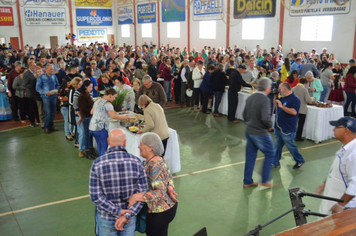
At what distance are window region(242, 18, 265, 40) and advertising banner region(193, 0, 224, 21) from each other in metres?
2.00

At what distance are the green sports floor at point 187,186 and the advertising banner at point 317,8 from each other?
366 inches

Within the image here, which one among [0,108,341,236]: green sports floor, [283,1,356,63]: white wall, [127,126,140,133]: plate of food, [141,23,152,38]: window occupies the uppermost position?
[141,23,152,38]: window

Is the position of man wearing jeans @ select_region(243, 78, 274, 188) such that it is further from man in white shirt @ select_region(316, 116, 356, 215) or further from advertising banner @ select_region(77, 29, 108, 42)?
advertising banner @ select_region(77, 29, 108, 42)

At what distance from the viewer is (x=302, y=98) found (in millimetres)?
7203

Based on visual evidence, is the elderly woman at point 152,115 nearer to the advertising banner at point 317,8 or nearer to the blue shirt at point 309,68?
the blue shirt at point 309,68

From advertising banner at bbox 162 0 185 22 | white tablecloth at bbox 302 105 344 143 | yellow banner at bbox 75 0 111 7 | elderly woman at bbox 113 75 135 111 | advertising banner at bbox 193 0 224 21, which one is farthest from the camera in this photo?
yellow banner at bbox 75 0 111 7

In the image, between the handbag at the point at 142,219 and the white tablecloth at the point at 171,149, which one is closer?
the handbag at the point at 142,219

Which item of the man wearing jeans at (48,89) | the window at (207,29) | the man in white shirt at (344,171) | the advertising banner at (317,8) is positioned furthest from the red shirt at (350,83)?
the window at (207,29)

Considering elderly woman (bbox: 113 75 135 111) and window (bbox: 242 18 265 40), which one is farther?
window (bbox: 242 18 265 40)

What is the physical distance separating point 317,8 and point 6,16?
2204 centimetres

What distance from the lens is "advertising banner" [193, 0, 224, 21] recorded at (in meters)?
20.8

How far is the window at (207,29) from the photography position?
2197 cm

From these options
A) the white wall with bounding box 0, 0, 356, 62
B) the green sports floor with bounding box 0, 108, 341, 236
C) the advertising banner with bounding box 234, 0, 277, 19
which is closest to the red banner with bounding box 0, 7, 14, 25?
the white wall with bounding box 0, 0, 356, 62

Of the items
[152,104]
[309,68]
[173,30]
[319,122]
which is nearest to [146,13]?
[173,30]
